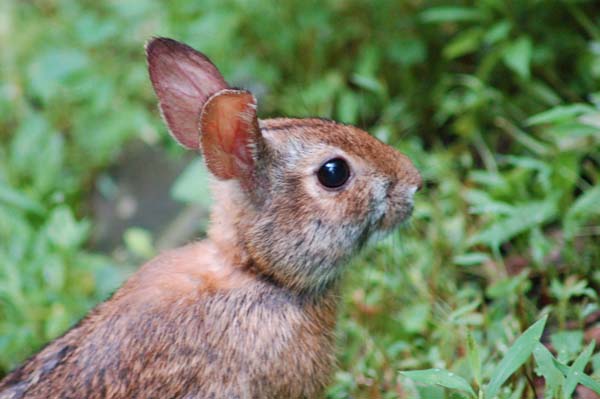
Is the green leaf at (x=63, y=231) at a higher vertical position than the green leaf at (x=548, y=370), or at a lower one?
higher

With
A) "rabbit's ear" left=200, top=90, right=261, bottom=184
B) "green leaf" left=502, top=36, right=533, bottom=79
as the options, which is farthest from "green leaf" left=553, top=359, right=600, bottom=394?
"green leaf" left=502, top=36, right=533, bottom=79

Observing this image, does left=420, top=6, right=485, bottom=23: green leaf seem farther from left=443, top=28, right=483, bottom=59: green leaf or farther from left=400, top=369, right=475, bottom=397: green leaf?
left=400, top=369, right=475, bottom=397: green leaf

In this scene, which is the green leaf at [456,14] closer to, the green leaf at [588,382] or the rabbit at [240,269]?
the rabbit at [240,269]

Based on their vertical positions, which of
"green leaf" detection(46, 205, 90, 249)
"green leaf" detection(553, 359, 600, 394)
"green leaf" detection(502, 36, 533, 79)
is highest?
"green leaf" detection(46, 205, 90, 249)

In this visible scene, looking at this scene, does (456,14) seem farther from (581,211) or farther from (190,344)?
(190,344)

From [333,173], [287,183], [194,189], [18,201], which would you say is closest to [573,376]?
[333,173]

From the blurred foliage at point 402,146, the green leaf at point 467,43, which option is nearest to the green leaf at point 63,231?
the blurred foliage at point 402,146

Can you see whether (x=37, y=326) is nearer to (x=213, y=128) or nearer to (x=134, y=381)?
(x=134, y=381)
